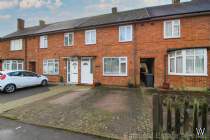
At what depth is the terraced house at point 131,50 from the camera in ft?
40.6

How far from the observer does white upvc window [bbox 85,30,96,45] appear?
1647cm

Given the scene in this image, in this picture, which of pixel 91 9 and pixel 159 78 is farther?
pixel 91 9

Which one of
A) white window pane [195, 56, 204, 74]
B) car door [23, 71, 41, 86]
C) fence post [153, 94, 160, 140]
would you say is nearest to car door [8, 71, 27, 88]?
car door [23, 71, 41, 86]

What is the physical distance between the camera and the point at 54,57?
1841cm

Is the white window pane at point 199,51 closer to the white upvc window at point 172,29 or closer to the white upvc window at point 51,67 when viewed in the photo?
the white upvc window at point 172,29

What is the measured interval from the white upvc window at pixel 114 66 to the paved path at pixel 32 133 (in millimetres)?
10268

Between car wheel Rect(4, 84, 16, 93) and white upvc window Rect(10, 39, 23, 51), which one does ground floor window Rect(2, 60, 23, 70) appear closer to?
white upvc window Rect(10, 39, 23, 51)

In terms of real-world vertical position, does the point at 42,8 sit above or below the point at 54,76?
above

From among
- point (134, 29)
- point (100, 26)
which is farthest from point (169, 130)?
point (100, 26)

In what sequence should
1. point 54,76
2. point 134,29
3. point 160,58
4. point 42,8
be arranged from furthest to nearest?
point 42,8 → point 54,76 → point 134,29 → point 160,58

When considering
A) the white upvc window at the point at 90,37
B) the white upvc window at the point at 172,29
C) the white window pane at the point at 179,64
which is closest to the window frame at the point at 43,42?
the white upvc window at the point at 90,37

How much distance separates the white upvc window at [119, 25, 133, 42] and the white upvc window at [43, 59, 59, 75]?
7.65 meters

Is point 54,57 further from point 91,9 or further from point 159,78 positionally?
point 159,78

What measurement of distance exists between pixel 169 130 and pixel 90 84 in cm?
1304
